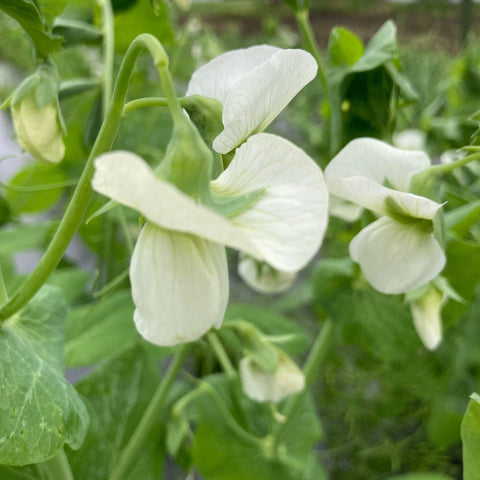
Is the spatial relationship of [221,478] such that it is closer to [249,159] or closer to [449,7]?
[249,159]

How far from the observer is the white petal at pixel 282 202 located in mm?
198

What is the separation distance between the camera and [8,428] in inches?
11.4

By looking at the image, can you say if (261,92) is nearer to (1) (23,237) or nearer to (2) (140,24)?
(2) (140,24)

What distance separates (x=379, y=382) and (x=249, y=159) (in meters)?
0.91

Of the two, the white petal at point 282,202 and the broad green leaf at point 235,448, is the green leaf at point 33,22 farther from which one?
the broad green leaf at point 235,448

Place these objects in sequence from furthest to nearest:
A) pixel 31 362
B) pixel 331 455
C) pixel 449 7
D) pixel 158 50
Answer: pixel 449 7 → pixel 331 455 → pixel 31 362 → pixel 158 50

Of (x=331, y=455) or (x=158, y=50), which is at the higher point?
(x=158, y=50)

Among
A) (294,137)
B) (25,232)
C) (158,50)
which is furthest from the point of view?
(294,137)

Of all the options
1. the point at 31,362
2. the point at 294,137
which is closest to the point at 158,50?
the point at 31,362

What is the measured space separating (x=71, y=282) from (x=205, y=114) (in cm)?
48

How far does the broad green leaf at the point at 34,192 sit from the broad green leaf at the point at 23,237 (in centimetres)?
8

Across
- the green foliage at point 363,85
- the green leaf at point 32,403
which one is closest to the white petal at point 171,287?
the green leaf at point 32,403

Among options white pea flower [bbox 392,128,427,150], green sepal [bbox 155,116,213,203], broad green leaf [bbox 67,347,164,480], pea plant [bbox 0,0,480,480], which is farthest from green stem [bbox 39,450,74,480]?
white pea flower [bbox 392,128,427,150]

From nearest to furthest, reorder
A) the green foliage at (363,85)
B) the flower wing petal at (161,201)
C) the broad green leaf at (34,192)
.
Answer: the flower wing petal at (161,201), the green foliage at (363,85), the broad green leaf at (34,192)
